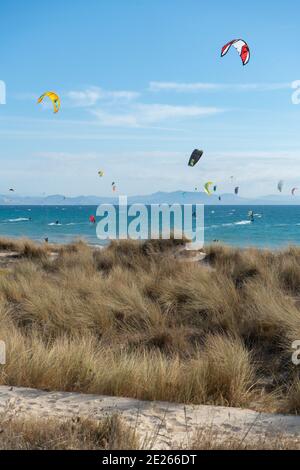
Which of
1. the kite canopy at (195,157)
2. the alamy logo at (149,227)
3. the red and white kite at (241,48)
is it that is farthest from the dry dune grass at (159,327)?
the red and white kite at (241,48)

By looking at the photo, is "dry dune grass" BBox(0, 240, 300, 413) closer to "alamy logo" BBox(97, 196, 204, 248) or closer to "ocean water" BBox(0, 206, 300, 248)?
"alamy logo" BBox(97, 196, 204, 248)

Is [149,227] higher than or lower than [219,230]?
higher

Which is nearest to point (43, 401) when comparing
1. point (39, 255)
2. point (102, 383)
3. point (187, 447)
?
point (102, 383)

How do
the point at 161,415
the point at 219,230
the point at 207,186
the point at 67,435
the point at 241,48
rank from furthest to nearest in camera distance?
the point at 219,230 → the point at 207,186 → the point at 241,48 → the point at 161,415 → the point at 67,435

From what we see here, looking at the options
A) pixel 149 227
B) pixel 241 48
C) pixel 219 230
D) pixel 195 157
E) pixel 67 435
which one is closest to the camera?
pixel 67 435

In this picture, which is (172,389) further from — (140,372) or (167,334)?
(167,334)

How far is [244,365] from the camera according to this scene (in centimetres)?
629

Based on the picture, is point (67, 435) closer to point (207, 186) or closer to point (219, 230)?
point (207, 186)

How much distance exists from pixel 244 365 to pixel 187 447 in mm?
2180

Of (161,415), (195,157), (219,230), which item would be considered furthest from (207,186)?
(219,230)

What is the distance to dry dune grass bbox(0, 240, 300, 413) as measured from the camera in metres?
6.03

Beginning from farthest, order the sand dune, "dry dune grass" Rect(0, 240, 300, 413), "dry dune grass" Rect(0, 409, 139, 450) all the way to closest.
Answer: "dry dune grass" Rect(0, 240, 300, 413)
the sand dune
"dry dune grass" Rect(0, 409, 139, 450)

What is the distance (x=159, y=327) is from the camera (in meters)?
9.20

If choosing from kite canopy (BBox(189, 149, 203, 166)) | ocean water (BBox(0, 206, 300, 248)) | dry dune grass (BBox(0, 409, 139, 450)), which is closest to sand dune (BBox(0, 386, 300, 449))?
dry dune grass (BBox(0, 409, 139, 450))
